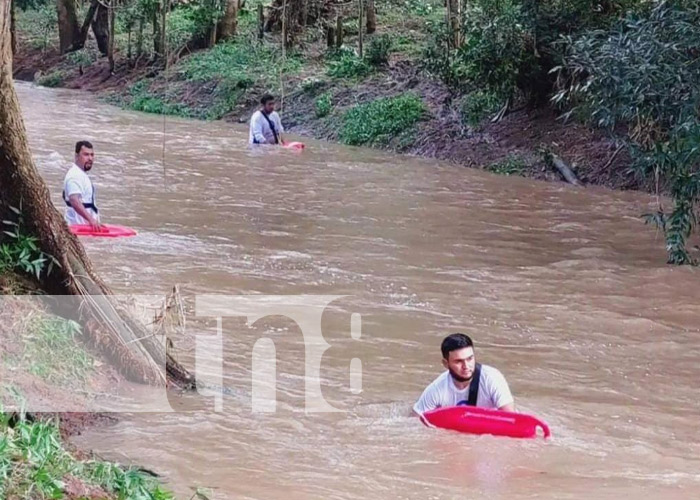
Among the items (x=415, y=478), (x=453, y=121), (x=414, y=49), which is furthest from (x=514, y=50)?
(x=415, y=478)

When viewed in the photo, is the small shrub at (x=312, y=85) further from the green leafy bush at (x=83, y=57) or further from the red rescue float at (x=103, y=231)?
the red rescue float at (x=103, y=231)

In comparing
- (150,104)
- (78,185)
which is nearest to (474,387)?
(78,185)

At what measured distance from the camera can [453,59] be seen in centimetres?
2356

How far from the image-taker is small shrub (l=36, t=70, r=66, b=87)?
129ft

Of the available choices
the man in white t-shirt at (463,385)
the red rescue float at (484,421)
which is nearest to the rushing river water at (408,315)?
the red rescue float at (484,421)

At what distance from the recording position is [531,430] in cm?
704

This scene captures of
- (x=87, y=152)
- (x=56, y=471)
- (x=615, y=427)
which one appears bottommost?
(x=615, y=427)

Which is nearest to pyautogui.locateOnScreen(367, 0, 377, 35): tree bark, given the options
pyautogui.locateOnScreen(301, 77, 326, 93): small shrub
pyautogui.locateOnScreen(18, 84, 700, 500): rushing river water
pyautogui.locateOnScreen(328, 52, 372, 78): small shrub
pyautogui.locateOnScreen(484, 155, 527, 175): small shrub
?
pyautogui.locateOnScreen(328, 52, 372, 78): small shrub

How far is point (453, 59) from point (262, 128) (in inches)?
183

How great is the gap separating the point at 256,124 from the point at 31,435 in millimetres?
17023

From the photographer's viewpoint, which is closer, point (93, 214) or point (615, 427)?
point (615, 427)

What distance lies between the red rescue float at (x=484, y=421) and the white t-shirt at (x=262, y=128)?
1481cm

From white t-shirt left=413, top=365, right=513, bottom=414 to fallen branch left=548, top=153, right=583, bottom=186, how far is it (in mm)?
12229

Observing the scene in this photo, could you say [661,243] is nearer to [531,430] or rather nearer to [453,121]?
[531,430]
